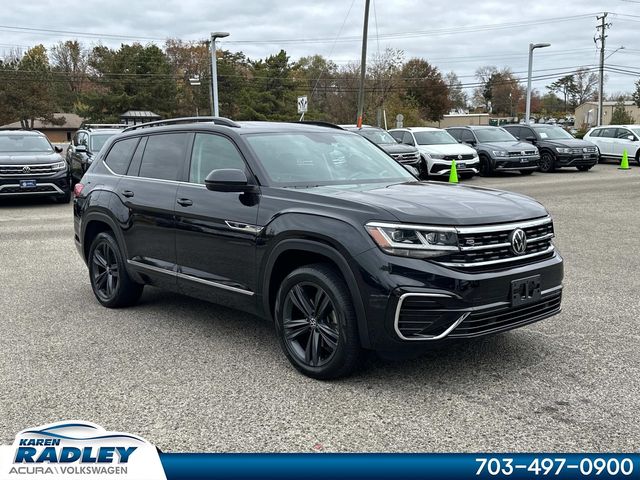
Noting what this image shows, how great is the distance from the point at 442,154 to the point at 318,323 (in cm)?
1738

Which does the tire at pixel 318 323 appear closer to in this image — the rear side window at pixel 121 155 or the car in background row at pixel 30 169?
the rear side window at pixel 121 155

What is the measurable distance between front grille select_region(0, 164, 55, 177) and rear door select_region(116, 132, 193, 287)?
1016 cm

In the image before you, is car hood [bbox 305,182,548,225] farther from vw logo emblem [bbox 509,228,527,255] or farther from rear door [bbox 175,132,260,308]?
rear door [bbox 175,132,260,308]

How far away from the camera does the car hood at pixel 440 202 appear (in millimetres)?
4102

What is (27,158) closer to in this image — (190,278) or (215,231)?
(190,278)

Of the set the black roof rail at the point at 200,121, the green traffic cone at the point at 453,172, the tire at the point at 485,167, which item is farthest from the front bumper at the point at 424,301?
the tire at the point at 485,167

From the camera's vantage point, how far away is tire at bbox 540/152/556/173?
77.6 ft

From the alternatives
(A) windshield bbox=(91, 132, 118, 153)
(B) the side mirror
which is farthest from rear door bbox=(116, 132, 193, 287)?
(A) windshield bbox=(91, 132, 118, 153)

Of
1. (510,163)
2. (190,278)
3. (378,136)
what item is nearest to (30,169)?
(378,136)

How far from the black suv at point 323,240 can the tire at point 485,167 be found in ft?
56.2

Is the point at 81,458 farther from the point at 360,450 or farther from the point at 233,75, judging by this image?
the point at 233,75

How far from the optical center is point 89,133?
18609mm

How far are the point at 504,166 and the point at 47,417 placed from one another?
20.1 meters

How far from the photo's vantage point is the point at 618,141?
87.2 feet
